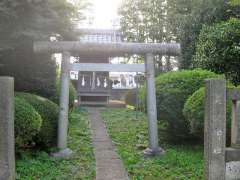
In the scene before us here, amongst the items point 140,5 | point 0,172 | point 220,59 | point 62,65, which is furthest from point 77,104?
point 0,172

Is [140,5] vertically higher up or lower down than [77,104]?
higher up

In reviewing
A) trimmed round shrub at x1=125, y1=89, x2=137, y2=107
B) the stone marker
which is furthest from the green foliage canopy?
trimmed round shrub at x1=125, y1=89, x2=137, y2=107

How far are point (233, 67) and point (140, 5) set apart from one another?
16.5m

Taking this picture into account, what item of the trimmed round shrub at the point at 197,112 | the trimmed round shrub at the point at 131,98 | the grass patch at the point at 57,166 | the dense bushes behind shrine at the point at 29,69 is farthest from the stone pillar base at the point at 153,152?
the trimmed round shrub at the point at 131,98

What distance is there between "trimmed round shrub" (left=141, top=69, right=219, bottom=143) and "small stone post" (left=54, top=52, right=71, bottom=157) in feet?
8.44

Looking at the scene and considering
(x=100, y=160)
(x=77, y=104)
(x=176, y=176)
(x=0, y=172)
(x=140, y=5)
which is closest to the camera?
(x=0, y=172)

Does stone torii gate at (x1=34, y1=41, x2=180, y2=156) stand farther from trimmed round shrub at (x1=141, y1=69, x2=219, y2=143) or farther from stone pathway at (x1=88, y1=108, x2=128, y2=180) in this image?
trimmed round shrub at (x1=141, y1=69, x2=219, y2=143)

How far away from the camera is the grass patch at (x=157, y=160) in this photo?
281 inches

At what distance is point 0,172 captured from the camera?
183 inches

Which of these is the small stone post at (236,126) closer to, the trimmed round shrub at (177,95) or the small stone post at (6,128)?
the small stone post at (6,128)

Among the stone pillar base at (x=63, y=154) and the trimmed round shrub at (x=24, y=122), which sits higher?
the trimmed round shrub at (x=24, y=122)

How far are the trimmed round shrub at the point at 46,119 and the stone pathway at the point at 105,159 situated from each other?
→ 1.17 m

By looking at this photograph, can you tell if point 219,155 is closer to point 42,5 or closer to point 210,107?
point 210,107

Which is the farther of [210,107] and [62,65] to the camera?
[62,65]
